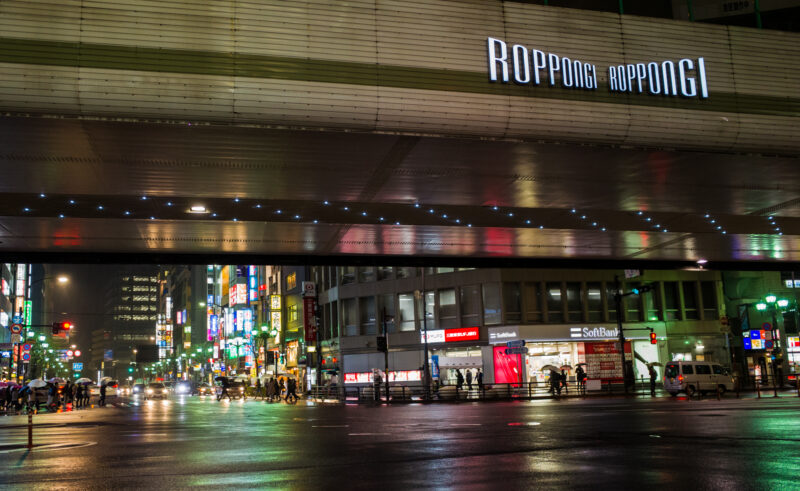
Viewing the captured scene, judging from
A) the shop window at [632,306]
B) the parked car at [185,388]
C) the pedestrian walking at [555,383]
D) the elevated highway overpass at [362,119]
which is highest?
the elevated highway overpass at [362,119]

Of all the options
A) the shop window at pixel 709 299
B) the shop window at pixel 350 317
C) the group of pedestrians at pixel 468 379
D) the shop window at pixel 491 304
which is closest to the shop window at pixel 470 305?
the shop window at pixel 491 304

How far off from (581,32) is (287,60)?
7702 mm

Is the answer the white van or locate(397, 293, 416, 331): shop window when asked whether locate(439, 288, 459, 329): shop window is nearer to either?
locate(397, 293, 416, 331): shop window

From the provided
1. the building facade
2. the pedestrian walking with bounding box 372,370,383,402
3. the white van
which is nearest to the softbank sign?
the white van

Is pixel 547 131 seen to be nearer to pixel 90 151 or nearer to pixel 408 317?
pixel 90 151

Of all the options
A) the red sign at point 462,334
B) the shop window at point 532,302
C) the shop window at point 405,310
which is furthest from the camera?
the shop window at point 405,310

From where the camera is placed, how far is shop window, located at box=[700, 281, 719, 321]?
194ft

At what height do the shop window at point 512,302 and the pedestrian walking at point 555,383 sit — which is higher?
the shop window at point 512,302

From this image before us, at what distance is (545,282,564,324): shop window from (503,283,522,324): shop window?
95.5 inches

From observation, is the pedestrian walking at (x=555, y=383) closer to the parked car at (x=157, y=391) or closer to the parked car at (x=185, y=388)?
the parked car at (x=157, y=391)

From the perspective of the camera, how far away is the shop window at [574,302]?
→ 56.1 meters

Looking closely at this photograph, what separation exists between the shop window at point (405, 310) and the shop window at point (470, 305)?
17.1 ft

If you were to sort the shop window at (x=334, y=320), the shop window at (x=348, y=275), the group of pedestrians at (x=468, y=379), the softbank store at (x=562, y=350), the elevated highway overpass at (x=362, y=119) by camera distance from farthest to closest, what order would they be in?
the shop window at (x=334, y=320) < the shop window at (x=348, y=275) < the softbank store at (x=562, y=350) < the group of pedestrians at (x=468, y=379) < the elevated highway overpass at (x=362, y=119)

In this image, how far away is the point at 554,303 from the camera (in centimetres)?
5588
